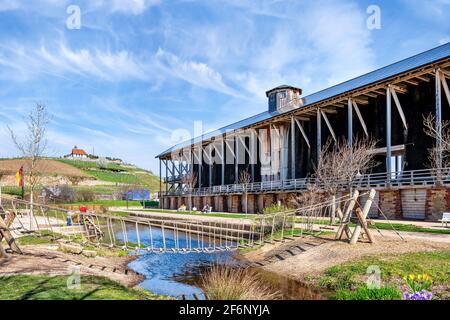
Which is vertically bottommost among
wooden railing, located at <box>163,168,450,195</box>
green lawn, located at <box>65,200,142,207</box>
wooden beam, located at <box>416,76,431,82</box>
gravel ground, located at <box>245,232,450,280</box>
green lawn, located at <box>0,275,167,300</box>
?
green lawn, located at <box>65,200,142,207</box>

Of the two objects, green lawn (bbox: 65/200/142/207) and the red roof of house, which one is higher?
the red roof of house

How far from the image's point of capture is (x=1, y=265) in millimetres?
10617

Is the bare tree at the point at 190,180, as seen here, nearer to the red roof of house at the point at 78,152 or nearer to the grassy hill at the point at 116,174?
the grassy hill at the point at 116,174

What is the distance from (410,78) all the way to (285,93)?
23.7 m

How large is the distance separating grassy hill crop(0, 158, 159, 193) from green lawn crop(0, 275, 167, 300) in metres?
65.6

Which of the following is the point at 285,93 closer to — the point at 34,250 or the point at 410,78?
the point at 410,78

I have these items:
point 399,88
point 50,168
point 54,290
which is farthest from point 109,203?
point 54,290

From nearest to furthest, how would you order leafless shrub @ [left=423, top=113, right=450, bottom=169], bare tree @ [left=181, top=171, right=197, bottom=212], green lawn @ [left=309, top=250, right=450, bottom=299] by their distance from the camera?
1. green lawn @ [left=309, top=250, right=450, bottom=299]
2. leafless shrub @ [left=423, top=113, right=450, bottom=169]
3. bare tree @ [left=181, top=171, right=197, bottom=212]

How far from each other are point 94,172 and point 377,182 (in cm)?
8587

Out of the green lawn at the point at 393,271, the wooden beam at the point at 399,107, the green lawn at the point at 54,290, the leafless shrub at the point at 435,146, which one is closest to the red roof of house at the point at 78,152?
the wooden beam at the point at 399,107

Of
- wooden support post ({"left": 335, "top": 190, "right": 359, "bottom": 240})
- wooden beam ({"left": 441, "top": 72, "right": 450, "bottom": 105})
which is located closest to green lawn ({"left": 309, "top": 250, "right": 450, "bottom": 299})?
wooden support post ({"left": 335, "top": 190, "right": 359, "bottom": 240})

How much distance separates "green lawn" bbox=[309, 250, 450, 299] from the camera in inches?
359

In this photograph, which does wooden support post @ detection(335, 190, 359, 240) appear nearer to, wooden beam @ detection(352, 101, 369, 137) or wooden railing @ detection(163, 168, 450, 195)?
wooden railing @ detection(163, 168, 450, 195)
